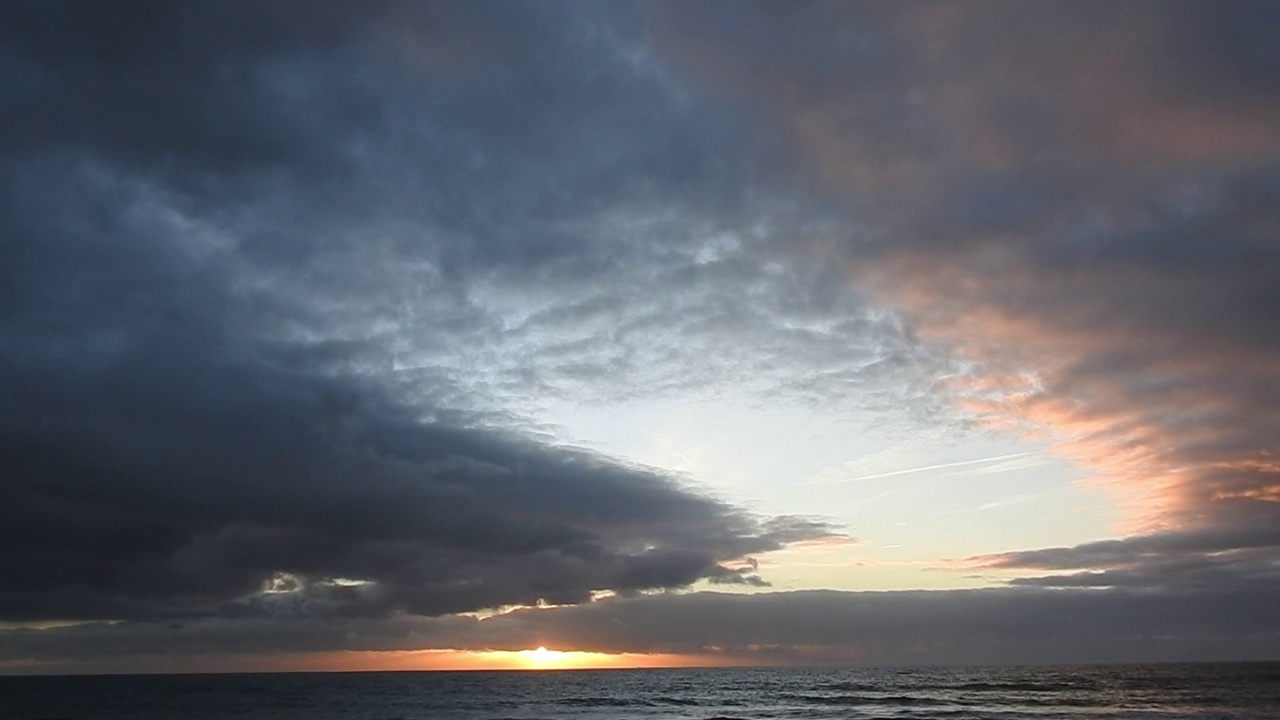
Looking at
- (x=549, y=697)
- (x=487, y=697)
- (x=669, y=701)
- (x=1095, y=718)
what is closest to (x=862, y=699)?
(x=669, y=701)

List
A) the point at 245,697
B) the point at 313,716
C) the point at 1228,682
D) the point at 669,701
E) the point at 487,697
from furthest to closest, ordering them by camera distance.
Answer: the point at 245,697 < the point at 487,697 < the point at 1228,682 < the point at 669,701 < the point at 313,716

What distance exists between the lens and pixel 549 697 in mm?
98188

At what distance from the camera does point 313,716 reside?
76000mm

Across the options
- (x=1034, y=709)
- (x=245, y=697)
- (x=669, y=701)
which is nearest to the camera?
(x=1034, y=709)

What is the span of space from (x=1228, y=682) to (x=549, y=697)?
7480 centimetres

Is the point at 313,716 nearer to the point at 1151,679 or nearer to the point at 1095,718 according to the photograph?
the point at 1095,718

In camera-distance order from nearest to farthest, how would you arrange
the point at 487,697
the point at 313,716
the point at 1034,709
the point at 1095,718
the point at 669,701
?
1. the point at 1095,718
2. the point at 1034,709
3. the point at 313,716
4. the point at 669,701
5. the point at 487,697

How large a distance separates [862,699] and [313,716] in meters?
50.0

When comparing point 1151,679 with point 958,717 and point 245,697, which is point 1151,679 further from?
point 245,697

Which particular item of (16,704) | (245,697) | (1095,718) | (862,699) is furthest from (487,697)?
(1095,718)

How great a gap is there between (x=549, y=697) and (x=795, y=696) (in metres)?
28.8

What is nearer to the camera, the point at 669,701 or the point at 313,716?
the point at 313,716

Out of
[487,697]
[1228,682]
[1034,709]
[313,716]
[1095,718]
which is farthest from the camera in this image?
[487,697]

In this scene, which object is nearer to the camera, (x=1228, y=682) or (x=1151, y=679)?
(x=1228, y=682)
